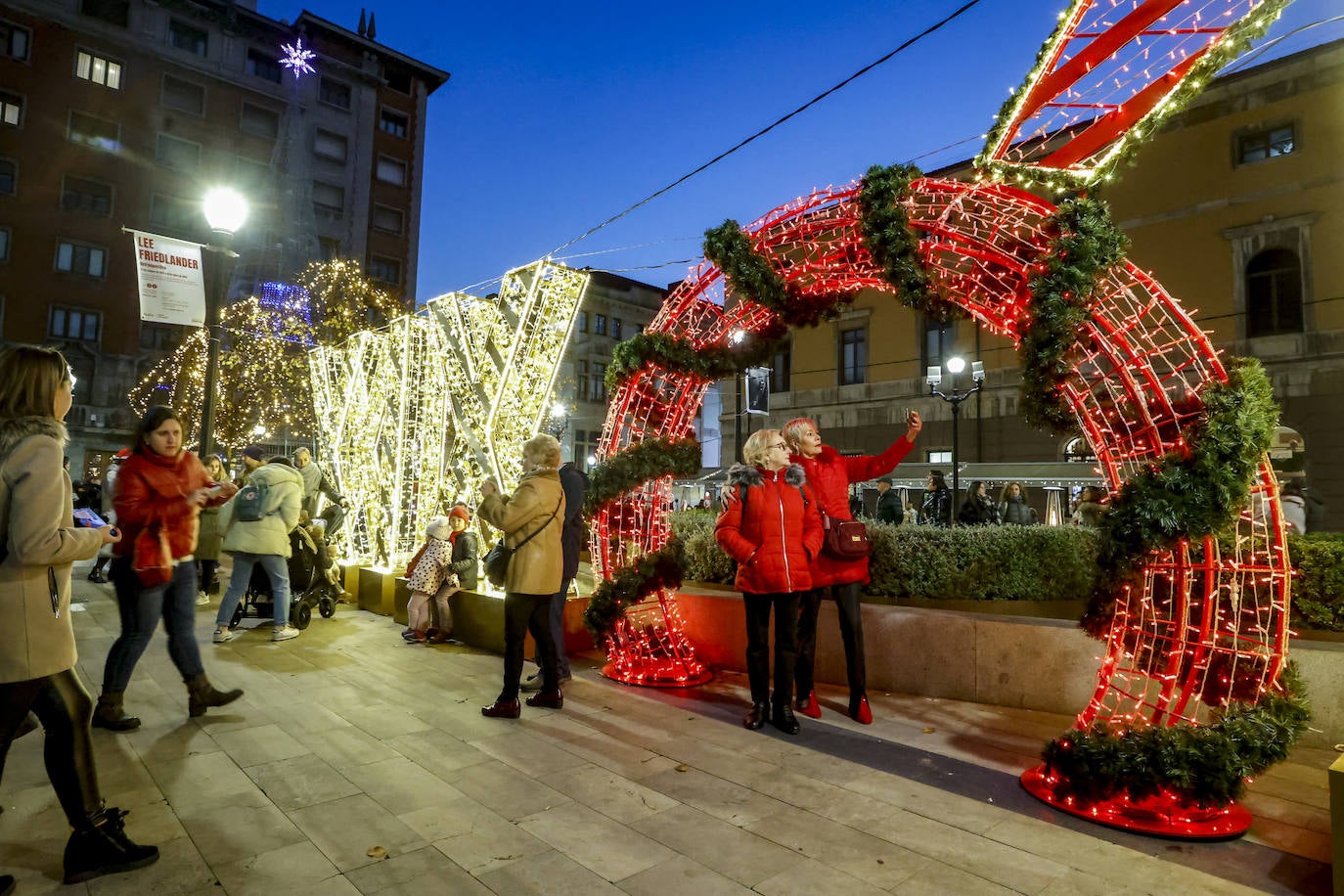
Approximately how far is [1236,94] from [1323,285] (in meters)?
5.22

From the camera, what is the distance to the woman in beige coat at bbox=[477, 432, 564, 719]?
15.7ft

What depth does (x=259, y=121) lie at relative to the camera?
3359 cm

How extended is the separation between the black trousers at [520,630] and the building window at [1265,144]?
71.7 ft

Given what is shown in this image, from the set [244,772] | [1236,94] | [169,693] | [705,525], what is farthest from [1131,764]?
[1236,94]

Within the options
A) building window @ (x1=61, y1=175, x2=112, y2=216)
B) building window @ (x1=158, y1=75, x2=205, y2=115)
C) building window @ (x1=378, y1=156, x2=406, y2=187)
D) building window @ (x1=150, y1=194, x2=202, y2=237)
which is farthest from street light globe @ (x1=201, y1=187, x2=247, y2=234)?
building window @ (x1=378, y1=156, x2=406, y2=187)

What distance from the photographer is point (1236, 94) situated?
18.8m

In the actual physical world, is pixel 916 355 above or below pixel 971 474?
above

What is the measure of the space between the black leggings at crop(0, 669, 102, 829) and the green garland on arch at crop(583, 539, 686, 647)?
10.9 feet

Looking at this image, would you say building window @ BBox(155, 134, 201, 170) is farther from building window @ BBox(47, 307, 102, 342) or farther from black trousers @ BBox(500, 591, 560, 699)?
black trousers @ BBox(500, 591, 560, 699)

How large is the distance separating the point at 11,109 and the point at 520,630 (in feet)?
115

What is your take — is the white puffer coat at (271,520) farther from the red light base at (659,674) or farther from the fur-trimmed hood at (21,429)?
the fur-trimmed hood at (21,429)

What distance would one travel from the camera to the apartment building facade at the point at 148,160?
28.0 metres

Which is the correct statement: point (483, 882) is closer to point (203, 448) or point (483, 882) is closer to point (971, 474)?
point (203, 448)

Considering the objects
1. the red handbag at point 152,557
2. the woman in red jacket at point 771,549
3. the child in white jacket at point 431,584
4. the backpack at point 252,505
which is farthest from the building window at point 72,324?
the woman in red jacket at point 771,549
